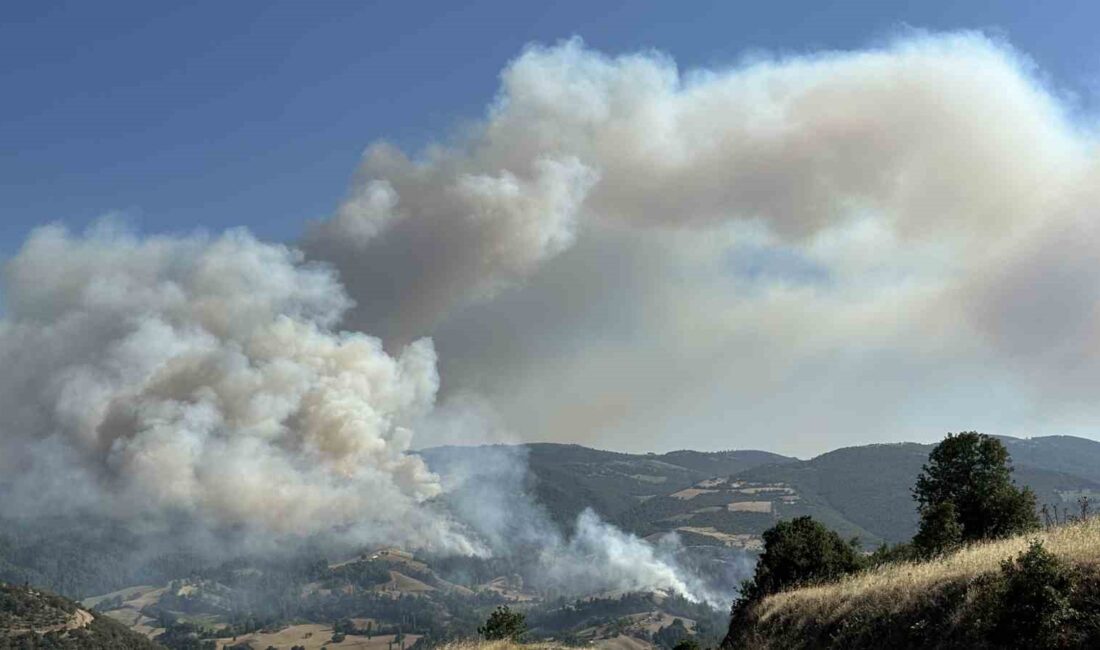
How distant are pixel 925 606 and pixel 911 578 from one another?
270 centimetres

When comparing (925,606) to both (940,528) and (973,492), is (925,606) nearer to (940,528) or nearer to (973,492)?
(940,528)

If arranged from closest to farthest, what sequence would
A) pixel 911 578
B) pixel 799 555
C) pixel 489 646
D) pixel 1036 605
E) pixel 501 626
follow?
pixel 1036 605 < pixel 911 578 < pixel 489 646 < pixel 799 555 < pixel 501 626

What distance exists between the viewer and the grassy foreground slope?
1941 centimetres

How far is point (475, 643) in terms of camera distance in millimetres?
40156

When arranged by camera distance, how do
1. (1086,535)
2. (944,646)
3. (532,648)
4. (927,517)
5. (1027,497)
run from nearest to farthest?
(944,646) → (1086,535) → (532,648) → (927,517) → (1027,497)

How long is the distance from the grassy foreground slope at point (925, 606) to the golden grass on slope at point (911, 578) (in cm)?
3

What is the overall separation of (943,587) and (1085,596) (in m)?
4.12

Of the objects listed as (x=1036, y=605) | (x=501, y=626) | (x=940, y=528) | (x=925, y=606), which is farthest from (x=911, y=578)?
(x=501, y=626)

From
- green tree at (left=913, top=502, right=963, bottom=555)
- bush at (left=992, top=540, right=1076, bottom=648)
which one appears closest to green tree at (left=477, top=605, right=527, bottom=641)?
green tree at (left=913, top=502, right=963, bottom=555)

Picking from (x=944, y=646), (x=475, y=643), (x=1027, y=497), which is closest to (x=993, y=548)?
(x=944, y=646)

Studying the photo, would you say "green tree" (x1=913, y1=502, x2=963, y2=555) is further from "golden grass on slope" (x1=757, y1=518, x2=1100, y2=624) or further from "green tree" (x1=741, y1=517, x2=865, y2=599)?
"golden grass on slope" (x1=757, y1=518, x2=1100, y2=624)

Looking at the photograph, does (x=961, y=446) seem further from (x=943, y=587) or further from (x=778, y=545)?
(x=943, y=587)

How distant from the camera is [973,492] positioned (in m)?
59.3

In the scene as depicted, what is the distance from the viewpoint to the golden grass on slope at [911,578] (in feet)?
73.0
